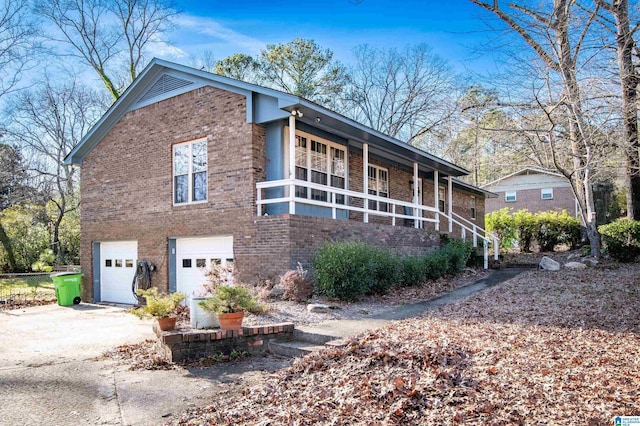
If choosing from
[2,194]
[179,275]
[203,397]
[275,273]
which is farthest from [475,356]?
[2,194]

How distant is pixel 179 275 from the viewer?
1348 centimetres

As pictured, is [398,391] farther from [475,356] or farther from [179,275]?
[179,275]

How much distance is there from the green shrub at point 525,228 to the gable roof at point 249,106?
31.1ft

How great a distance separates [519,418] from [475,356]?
1573mm

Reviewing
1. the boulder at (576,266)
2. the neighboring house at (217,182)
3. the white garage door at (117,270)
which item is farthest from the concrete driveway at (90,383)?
the boulder at (576,266)

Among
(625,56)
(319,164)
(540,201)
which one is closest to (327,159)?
(319,164)

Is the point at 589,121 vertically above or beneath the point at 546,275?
above

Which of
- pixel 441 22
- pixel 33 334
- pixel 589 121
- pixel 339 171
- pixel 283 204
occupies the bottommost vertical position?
pixel 33 334

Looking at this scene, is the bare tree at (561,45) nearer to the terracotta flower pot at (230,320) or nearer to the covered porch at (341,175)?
the covered porch at (341,175)

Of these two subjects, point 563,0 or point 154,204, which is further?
point 154,204

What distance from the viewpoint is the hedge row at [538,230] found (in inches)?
968

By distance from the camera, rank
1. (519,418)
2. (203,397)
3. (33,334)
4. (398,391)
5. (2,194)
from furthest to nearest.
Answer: (2,194)
(33,334)
(203,397)
(398,391)
(519,418)

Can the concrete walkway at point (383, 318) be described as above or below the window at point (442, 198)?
below

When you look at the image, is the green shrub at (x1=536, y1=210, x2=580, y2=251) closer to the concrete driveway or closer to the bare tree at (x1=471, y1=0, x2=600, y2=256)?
the bare tree at (x1=471, y1=0, x2=600, y2=256)
